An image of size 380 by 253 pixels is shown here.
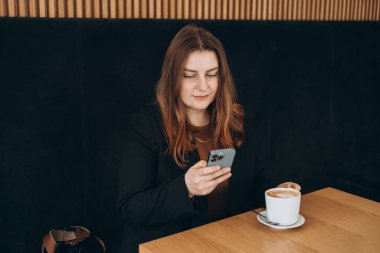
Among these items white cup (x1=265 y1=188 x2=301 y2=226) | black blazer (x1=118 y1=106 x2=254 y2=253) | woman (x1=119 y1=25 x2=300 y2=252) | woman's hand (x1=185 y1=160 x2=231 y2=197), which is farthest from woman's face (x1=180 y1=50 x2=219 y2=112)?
white cup (x1=265 y1=188 x2=301 y2=226)

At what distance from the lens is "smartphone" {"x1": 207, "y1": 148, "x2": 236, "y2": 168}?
1.18m

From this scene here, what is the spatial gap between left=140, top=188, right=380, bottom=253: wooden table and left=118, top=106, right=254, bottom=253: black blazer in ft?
0.54

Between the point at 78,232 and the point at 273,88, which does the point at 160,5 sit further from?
the point at 78,232

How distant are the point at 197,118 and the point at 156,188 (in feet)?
1.22

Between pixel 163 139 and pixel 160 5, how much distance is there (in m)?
0.80

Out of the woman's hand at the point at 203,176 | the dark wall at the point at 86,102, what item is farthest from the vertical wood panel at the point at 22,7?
the woman's hand at the point at 203,176

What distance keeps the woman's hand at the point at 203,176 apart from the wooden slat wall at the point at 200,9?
3.07 ft

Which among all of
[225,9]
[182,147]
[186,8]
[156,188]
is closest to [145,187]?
[156,188]

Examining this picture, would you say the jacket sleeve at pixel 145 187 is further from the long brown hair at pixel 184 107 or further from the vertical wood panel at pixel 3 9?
the vertical wood panel at pixel 3 9

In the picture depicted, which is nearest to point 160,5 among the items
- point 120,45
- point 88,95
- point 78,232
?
point 120,45

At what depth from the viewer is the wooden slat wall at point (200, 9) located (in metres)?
1.80

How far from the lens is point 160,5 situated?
6.90ft

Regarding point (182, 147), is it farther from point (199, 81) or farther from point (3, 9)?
point (3, 9)

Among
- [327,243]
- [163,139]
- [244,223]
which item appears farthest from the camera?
[163,139]
